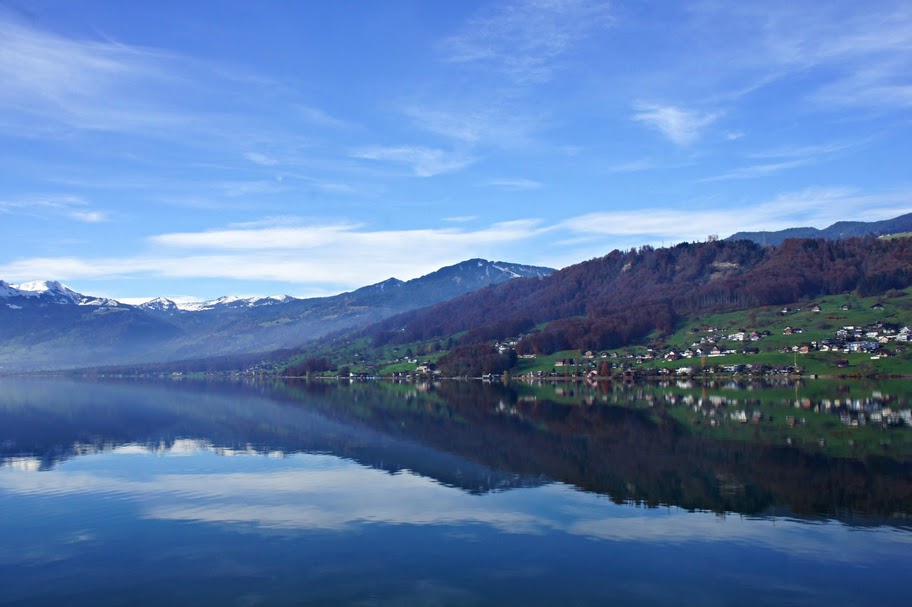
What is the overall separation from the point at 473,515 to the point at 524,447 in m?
21.8

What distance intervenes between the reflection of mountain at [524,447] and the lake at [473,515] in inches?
11.2

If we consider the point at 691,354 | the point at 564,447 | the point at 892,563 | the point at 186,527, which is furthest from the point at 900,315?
the point at 186,527

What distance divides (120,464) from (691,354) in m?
155

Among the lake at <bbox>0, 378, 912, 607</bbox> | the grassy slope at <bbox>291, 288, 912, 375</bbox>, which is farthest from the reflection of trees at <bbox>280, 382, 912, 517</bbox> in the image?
the grassy slope at <bbox>291, 288, 912, 375</bbox>

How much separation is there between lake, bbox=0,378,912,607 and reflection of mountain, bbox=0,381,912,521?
0.28m

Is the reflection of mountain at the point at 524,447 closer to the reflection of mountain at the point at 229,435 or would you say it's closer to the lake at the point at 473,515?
the reflection of mountain at the point at 229,435

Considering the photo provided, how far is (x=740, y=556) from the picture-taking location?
84.2 ft

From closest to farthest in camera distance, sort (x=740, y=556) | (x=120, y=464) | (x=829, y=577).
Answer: (x=829, y=577), (x=740, y=556), (x=120, y=464)

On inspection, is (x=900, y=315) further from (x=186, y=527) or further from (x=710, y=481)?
(x=186, y=527)

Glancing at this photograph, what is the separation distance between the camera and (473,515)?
3281 cm

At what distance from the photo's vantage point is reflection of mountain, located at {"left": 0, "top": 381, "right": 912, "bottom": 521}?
35.7 metres

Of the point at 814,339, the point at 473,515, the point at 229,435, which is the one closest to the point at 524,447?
the point at 473,515

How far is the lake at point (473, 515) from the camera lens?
23.1 meters

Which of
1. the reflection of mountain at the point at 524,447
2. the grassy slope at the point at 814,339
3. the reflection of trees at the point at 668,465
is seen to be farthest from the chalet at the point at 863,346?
the reflection of trees at the point at 668,465
